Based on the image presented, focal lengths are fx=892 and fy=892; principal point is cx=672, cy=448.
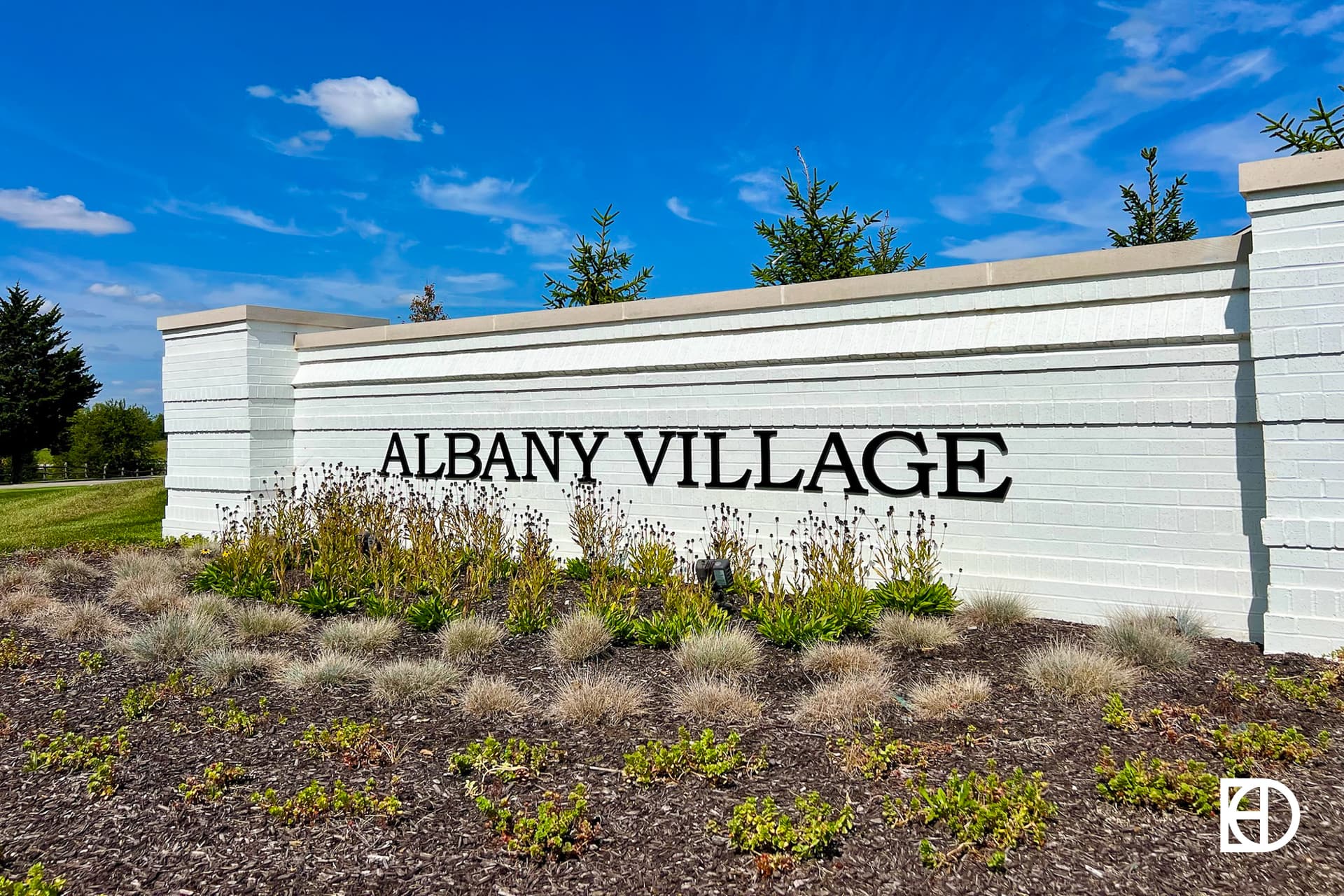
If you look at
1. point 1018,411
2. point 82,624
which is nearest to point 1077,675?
point 1018,411

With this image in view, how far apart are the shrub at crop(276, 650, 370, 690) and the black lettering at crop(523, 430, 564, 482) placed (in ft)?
14.4

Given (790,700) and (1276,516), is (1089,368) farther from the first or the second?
(790,700)

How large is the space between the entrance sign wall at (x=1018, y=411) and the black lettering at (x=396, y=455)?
1.65ft

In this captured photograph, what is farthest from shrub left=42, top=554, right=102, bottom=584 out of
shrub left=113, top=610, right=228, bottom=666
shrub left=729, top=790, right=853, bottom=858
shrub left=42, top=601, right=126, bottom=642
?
shrub left=729, top=790, right=853, bottom=858

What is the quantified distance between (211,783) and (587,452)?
6047 millimetres

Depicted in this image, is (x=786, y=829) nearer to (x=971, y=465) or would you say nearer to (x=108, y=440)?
(x=971, y=465)

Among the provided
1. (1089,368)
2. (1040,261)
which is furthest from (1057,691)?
(1040,261)

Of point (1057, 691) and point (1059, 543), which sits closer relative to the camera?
point (1057, 691)

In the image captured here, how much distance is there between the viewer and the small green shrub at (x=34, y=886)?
3629 millimetres

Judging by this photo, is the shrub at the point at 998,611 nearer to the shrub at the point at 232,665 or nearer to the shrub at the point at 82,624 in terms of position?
the shrub at the point at 232,665

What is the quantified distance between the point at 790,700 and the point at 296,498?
904 centimetres

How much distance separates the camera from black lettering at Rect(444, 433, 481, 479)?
1110 cm

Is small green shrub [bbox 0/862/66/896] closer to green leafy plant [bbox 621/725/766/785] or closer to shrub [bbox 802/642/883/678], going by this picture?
green leafy plant [bbox 621/725/766/785]

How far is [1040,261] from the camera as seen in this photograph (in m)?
7.64
